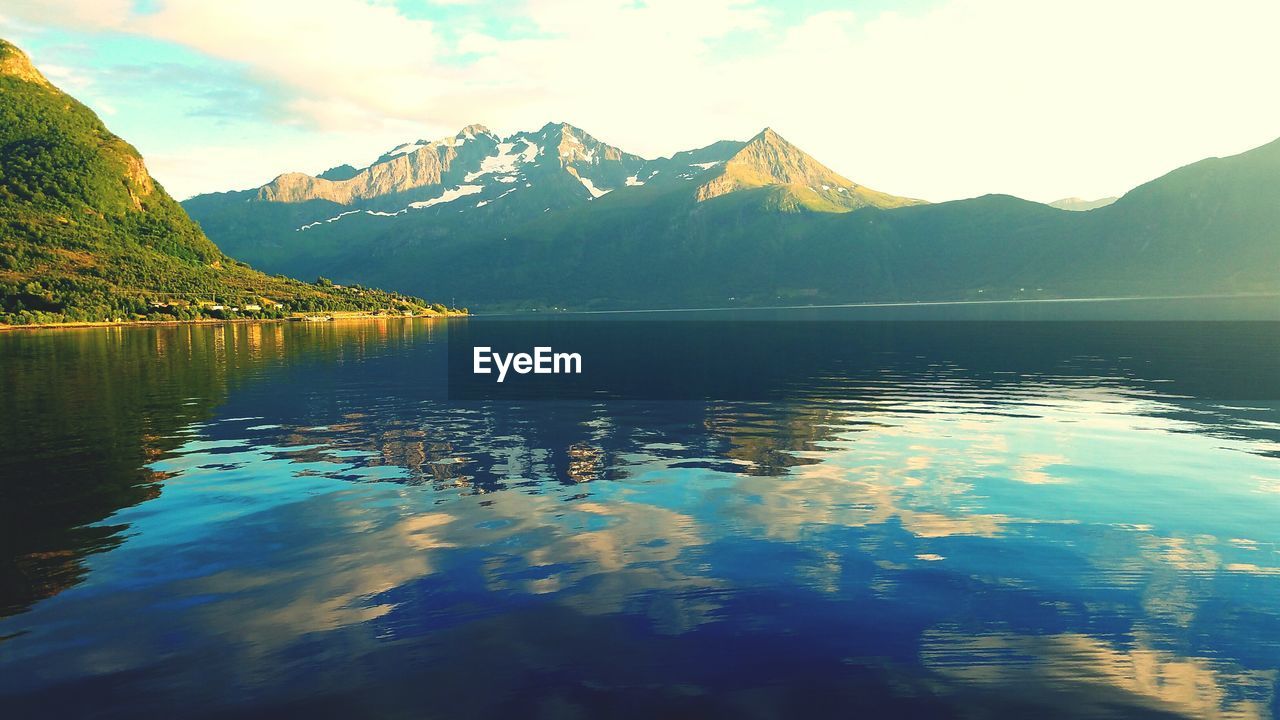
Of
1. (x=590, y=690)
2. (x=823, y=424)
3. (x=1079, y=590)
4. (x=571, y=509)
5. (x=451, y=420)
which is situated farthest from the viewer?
(x=451, y=420)

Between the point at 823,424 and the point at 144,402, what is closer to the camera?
the point at 823,424

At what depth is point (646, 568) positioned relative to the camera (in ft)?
71.5

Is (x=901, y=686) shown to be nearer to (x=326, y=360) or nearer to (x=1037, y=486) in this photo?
(x=1037, y=486)

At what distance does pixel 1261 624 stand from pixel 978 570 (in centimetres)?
636

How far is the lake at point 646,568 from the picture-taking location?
14.8 m

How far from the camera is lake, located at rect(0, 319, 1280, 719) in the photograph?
14773 mm

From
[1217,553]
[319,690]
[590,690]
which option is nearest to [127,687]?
[319,690]

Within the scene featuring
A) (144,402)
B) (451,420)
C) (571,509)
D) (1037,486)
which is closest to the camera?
(571,509)

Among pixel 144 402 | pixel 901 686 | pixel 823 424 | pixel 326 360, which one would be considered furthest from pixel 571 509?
pixel 326 360

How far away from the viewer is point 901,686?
1473cm

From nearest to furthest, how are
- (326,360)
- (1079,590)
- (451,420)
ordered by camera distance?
(1079,590), (451,420), (326,360)

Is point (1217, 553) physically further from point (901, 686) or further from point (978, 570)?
point (901, 686)

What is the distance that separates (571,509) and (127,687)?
16198 millimetres

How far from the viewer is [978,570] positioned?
2130 centimetres
